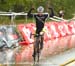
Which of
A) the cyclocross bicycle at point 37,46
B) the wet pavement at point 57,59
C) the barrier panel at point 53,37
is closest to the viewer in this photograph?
the wet pavement at point 57,59

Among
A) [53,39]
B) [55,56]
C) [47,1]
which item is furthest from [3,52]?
[47,1]

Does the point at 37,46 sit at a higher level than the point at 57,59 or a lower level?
higher

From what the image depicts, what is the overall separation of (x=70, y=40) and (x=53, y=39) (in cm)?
99

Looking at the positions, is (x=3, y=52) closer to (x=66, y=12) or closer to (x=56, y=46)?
(x=56, y=46)

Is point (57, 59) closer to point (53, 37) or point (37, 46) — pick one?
point (37, 46)

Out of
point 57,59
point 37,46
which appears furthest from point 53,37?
point 37,46

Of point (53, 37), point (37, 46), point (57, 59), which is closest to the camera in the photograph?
point (37, 46)

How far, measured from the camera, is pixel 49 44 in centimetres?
2258

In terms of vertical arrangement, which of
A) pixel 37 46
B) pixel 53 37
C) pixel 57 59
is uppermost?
pixel 37 46

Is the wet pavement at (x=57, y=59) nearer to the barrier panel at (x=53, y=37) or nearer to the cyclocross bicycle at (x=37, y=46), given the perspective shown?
the cyclocross bicycle at (x=37, y=46)

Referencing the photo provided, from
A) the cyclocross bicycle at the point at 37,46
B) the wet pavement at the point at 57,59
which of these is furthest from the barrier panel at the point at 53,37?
the cyclocross bicycle at the point at 37,46

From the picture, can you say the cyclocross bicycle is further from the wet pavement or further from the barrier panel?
the barrier panel

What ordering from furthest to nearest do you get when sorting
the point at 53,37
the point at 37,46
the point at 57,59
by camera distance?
the point at 53,37 → the point at 57,59 → the point at 37,46

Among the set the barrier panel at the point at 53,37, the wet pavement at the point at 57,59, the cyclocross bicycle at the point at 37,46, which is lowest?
the barrier panel at the point at 53,37
